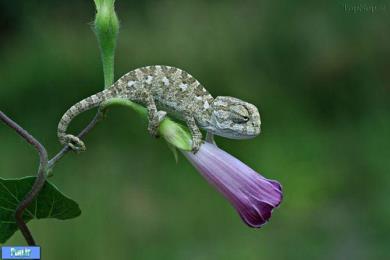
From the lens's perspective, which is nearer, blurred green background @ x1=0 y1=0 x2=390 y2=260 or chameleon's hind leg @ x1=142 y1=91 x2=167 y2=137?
chameleon's hind leg @ x1=142 y1=91 x2=167 y2=137

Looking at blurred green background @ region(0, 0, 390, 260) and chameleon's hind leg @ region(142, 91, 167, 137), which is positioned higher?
chameleon's hind leg @ region(142, 91, 167, 137)

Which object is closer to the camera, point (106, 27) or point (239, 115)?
point (239, 115)

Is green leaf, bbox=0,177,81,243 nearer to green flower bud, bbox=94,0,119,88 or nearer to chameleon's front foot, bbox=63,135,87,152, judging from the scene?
chameleon's front foot, bbox=63,135,87,152

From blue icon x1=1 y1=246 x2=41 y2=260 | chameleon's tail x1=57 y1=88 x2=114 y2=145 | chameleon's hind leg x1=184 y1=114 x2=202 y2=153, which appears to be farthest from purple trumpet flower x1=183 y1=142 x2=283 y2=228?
blue icon x1=1 y1=246 x2=41 y2=260

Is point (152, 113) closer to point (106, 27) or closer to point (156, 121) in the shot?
point (156, 121)

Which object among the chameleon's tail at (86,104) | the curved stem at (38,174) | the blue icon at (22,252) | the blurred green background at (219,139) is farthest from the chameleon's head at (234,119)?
the blurred green background at (219,139)

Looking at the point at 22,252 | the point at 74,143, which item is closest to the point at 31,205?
the point at 22,252

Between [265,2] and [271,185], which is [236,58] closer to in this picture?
[265,2]
